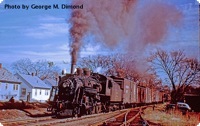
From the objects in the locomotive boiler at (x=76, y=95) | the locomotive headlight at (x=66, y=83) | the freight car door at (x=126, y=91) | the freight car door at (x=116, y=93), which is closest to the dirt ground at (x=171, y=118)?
the locomotive boiler at (x=76, y=95)

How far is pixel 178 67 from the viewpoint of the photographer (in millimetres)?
6996

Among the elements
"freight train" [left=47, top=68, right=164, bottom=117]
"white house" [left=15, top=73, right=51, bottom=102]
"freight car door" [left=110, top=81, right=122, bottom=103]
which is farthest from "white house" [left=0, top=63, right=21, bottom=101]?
"freight car door" [left=110, top=81, right=122, bottom=103]

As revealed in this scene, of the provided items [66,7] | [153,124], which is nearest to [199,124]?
[153,124]

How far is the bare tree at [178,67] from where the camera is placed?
6483mm

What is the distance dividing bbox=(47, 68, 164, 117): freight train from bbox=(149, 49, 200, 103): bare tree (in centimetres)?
238

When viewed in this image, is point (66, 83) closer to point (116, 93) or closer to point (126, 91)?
point (116, 93)

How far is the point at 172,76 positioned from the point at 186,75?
278 mm

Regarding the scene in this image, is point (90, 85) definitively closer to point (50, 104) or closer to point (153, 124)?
point (50, 104)

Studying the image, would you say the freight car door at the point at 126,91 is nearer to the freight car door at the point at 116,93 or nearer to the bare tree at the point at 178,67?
the freight car door at the point at 116,93

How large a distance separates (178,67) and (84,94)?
2.73m

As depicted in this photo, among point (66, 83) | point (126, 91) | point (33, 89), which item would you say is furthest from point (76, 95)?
point (33, 89)

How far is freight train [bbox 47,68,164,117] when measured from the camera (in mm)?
8445

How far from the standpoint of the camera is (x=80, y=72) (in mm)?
8789

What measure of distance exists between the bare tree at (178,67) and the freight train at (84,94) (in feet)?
7.81
